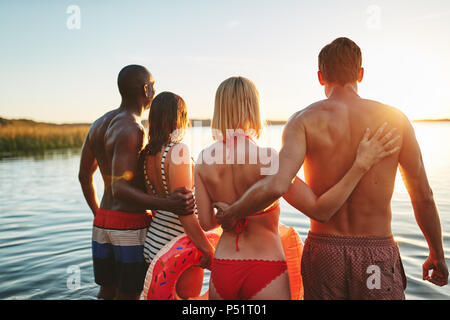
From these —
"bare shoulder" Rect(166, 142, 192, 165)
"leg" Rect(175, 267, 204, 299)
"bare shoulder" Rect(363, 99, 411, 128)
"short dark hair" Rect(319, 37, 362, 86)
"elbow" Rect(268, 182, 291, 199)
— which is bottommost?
"leg" Rect(175, 267, 204, 299)

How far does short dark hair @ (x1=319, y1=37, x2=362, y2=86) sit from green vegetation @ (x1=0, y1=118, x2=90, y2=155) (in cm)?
2309

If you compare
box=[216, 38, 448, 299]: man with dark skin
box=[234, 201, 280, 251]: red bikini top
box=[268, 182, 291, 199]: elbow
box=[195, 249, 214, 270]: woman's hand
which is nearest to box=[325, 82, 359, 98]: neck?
box=[216, 38, 448, 299]: man with dark skin

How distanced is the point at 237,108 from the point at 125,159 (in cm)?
109

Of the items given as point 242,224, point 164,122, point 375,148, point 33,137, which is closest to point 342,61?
point 375,148

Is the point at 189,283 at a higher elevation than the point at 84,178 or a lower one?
lower

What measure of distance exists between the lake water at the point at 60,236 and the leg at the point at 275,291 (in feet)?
2.87

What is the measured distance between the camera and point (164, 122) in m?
2.80

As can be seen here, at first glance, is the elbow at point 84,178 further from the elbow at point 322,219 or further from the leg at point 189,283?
the elbow at point 322,219

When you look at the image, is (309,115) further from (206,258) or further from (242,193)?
(206,258)

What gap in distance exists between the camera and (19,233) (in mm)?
8000

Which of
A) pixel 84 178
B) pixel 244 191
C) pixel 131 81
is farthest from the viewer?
pixel 84 178

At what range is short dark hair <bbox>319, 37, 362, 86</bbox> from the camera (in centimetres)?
230

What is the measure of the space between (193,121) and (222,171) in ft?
3.31

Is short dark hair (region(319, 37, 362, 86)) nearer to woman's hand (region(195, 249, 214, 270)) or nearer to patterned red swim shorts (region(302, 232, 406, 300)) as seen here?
patterned red swim shorts (region(302, 232, 406, 300))
